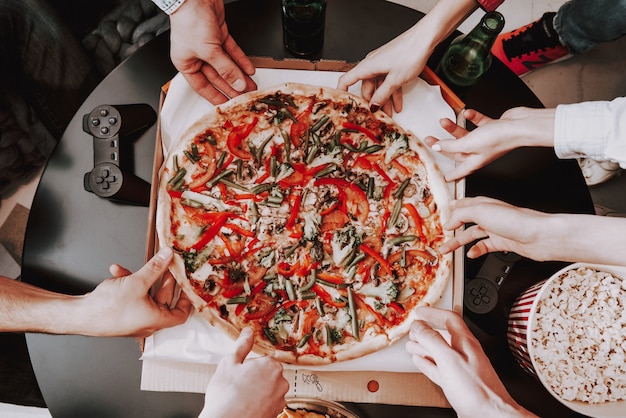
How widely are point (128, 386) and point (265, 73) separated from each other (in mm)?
1847

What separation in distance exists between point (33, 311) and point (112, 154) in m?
0.84

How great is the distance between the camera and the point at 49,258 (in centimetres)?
242

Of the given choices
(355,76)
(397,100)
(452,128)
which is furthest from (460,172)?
(355,76)

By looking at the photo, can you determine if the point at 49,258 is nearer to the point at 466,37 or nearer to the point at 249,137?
the point at 249,137

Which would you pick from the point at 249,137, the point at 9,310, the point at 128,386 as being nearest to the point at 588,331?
the point at 249,137

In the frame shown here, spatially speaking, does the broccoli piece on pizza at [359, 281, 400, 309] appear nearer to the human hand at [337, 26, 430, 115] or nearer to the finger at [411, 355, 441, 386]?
the finger at [411, 355, 441, 386]

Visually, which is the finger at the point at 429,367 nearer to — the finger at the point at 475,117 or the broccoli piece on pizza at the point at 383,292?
the broccoli piece on pizza at the point at 383,292

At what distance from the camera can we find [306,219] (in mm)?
2510

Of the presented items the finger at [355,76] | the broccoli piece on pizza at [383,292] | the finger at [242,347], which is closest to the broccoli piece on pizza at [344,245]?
the broccoli piece on pizza at [383,292]

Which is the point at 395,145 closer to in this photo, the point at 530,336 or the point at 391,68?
the point at 391,68

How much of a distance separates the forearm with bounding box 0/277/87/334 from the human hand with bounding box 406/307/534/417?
1.62 m

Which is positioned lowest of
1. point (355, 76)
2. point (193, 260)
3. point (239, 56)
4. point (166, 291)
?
point (166, 291)

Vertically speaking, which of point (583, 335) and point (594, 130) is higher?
point (594, 130)

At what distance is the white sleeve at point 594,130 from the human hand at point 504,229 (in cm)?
39
